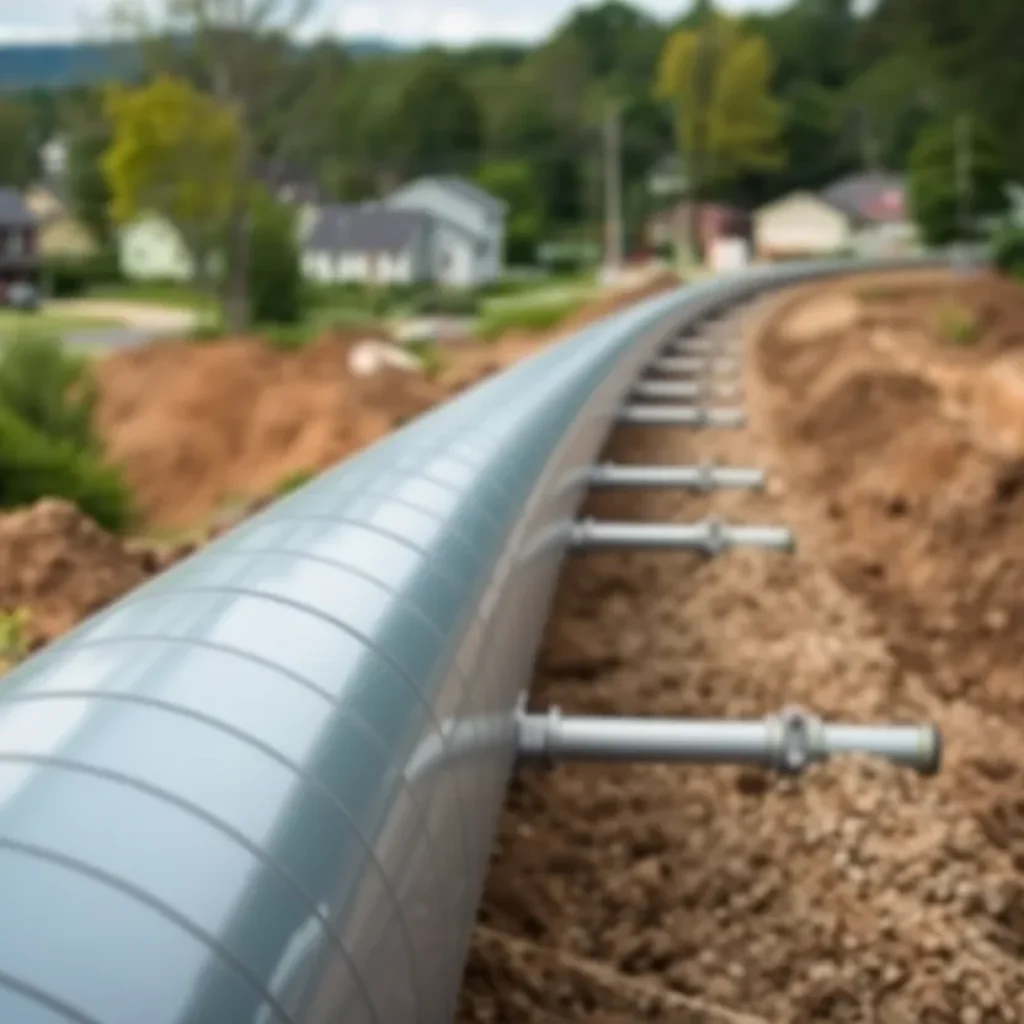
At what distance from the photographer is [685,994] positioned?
5312 millimetres

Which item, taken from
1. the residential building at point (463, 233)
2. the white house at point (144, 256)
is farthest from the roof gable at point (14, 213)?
the residential building at point (463, 233)

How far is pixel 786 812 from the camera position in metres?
6.59

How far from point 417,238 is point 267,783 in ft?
276

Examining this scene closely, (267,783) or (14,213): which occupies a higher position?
(267,783)

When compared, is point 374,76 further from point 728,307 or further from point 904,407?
point 904,407

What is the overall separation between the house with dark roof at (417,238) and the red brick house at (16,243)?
13.5 meters


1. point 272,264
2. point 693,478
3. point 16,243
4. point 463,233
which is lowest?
point 463,233

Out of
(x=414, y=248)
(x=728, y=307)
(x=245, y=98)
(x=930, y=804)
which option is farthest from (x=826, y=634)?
(x=414, y=248)

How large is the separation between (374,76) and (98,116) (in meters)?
39.7

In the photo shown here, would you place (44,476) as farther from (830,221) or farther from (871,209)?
(871,209)

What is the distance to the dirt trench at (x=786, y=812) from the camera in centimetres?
530

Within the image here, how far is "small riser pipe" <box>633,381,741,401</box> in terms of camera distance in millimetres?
18156

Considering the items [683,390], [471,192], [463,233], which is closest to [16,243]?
[463,233]

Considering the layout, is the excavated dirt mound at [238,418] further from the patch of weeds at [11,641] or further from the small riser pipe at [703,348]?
the patch of weeds at [11,641]
